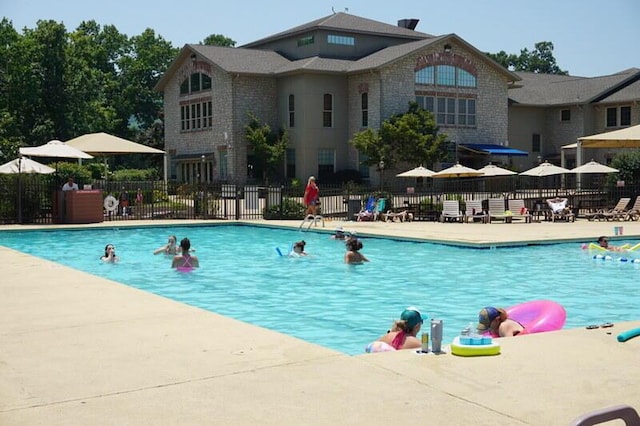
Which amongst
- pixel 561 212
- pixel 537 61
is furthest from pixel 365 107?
pixel 537 61

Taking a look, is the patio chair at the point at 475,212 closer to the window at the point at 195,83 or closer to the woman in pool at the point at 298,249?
the woman in pool at the point at 298,249

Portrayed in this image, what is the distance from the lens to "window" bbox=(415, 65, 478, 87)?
4512cm

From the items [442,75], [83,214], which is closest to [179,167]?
[442,75]

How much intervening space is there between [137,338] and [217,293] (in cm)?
693

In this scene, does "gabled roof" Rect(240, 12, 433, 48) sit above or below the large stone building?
above

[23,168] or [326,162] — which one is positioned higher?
[326,162]

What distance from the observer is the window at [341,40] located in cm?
4606

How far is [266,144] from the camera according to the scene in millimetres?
43781

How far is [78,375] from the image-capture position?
601 centimetres

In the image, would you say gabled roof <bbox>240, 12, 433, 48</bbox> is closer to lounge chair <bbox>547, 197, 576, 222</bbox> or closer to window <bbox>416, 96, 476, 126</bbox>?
window <bbox>416, 96, 476, 126</bbox>

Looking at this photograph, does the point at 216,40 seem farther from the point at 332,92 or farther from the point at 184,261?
the point at 184,261

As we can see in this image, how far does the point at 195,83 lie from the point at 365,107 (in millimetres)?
11791

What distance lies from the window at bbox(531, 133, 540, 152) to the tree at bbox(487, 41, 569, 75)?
57.3m

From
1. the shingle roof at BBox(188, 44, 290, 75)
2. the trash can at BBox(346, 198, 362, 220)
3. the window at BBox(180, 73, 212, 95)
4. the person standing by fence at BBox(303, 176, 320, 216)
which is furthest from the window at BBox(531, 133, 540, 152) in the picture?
the person standing by fence at BBox(303, 176, 320, 216)
